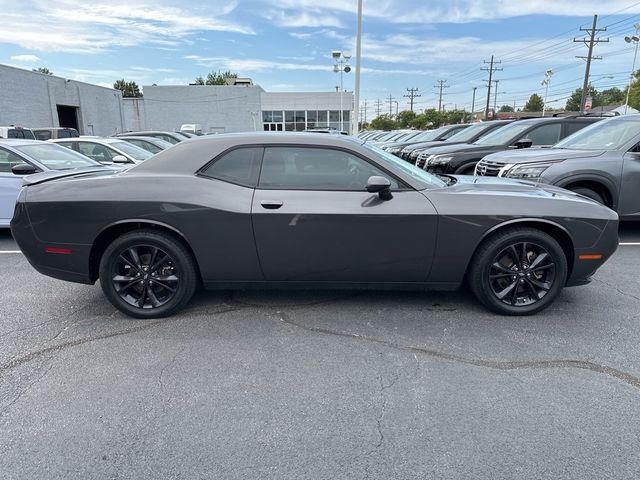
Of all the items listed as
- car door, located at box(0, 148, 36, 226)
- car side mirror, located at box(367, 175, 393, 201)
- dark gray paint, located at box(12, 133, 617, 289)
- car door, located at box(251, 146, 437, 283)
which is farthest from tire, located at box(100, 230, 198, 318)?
car door, located at box(0, 148, 36, 226)

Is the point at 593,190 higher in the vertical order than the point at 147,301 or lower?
higher

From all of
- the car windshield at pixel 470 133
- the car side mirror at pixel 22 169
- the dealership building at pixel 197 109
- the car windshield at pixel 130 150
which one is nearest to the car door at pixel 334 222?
the car side mirror at pixel 22 169

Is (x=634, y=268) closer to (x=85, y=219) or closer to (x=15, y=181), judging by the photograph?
(x=85, y=219)

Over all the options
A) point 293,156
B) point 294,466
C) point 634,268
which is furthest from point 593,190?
point 294,466

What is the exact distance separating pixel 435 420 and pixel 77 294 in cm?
361

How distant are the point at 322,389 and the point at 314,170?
5.80ft

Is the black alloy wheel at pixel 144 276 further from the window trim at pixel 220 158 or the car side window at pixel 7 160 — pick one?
the car side window at pixel 7 160

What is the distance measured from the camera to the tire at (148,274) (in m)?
3.47

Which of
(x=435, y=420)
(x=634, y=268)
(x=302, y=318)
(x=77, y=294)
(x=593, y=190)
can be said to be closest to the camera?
(x=435, y=420)

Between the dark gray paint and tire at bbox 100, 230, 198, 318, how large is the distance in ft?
0.41

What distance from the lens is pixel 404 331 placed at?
11.0 ft

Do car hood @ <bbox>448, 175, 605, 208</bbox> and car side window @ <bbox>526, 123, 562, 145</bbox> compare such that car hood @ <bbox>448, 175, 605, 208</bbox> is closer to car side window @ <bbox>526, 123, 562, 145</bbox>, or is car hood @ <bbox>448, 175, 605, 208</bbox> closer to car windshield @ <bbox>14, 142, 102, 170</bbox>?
car side window @ <bbox>526, 123, 562, 145</bbox>

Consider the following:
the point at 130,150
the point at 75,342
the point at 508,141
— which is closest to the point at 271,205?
the point at 75,342

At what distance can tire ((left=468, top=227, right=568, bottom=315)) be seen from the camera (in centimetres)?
346
